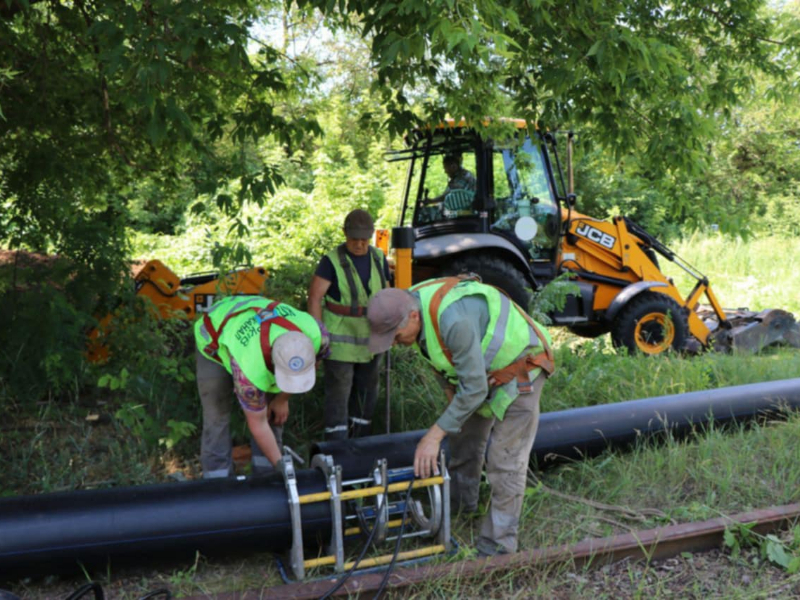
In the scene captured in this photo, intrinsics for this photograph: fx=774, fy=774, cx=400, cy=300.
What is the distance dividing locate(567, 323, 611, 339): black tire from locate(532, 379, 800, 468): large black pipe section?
333cm

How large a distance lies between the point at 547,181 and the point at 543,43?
380 cm

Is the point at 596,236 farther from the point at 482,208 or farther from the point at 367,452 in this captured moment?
the point at 367,452

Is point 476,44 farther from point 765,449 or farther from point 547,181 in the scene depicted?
point 547,181

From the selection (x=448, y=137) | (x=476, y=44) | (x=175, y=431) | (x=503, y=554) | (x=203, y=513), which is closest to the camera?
(x=476, y=44)

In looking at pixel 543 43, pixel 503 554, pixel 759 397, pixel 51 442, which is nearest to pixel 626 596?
pixel 503 554

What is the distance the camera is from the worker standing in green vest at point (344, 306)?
16.9 ft

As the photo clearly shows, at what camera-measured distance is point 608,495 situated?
489cm

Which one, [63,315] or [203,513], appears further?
[63,315]

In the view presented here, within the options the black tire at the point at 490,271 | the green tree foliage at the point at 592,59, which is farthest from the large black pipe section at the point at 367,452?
the black tire at the point at 490,271

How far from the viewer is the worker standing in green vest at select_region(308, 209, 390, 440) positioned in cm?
514

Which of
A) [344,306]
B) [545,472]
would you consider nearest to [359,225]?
[344,306]

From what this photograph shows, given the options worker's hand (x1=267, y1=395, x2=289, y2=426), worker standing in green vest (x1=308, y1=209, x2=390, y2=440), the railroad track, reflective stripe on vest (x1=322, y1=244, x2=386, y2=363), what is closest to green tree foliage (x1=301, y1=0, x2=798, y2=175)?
worker standing in green vest (x1=308, y1=209, x2=390, y2=440)

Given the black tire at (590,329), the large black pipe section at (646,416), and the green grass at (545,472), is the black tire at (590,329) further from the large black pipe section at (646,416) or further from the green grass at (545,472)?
the large black pipe section at (646,416)

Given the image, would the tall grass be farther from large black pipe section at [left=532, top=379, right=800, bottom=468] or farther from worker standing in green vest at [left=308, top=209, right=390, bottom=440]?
worker standing in green vest at [left=308, top=209, right=390, bottom=440]
